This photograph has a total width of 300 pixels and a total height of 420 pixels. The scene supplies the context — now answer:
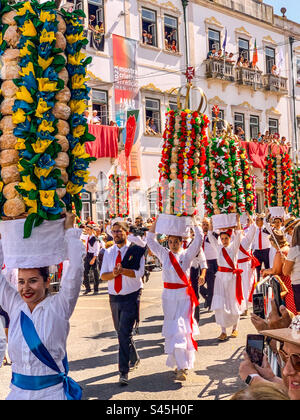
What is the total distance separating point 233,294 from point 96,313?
3.48 m

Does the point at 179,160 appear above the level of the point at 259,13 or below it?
below

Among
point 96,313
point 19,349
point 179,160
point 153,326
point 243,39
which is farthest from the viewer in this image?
point 243,39

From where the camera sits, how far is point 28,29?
3.66 metres

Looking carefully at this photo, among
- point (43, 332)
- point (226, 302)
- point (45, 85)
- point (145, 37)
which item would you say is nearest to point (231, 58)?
point (145, 37)

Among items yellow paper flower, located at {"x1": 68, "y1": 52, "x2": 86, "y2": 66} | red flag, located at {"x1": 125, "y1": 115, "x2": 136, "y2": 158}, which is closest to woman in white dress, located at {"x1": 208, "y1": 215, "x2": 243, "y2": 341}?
yellow paper flower, located at {"x1": 68, "y1": 52, "x2": 86, "y2": 66}

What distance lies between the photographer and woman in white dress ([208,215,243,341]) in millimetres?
8711

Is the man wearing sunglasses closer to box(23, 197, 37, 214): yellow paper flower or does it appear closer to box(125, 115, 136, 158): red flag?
box(23, 197, 37, 214): yellow paper flower

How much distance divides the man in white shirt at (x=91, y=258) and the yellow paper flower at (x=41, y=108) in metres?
11.2

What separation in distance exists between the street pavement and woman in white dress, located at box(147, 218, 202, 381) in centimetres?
38

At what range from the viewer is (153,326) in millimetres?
9688

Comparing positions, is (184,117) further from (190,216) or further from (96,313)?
(96,313)

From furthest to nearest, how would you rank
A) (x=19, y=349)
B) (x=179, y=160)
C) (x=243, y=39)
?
(x=243, y=39)
(x=179, y=160)
(x=19, y=349)

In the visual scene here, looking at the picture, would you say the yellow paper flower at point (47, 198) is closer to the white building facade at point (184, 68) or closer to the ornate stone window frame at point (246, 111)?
the white building facade at point (184, 68)
